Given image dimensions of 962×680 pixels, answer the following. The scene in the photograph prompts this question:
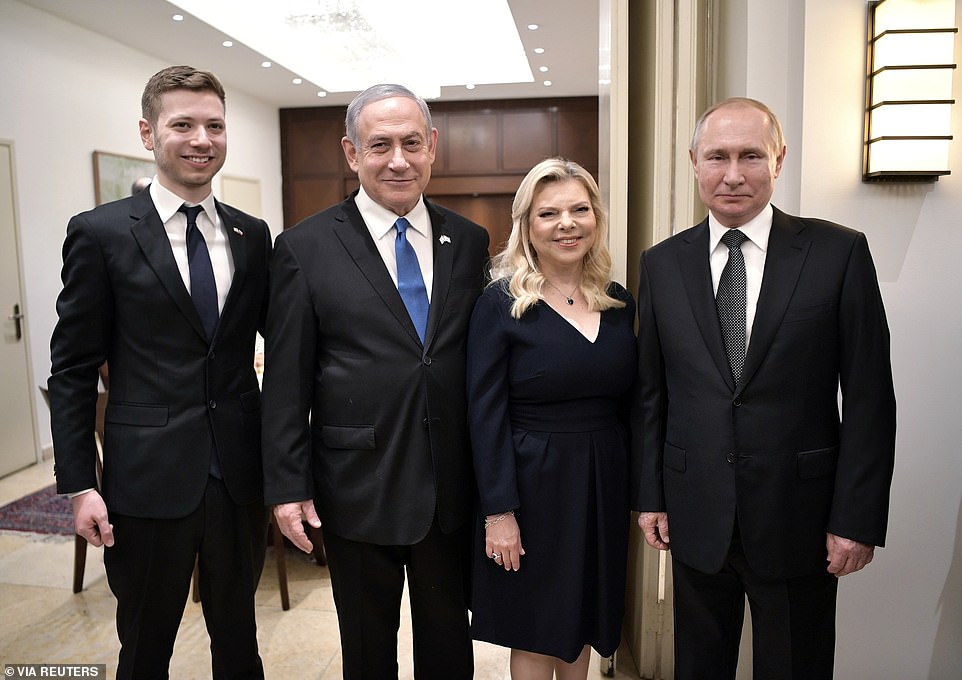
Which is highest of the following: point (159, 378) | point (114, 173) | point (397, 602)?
point (114, 173)

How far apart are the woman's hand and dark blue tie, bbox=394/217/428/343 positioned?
1.60 feet

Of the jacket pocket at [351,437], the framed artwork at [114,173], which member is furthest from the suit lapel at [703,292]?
the framed artwork at [114,173]

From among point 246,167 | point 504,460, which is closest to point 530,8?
point 246,167

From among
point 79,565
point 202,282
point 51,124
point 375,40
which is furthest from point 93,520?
point 375,40

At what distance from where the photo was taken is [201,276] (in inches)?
72.7

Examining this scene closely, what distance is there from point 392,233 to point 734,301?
34.0 inches

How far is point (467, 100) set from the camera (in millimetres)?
10055

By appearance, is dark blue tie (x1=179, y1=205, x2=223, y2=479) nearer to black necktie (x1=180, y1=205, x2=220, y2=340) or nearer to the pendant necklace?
black necktie (x1=180, y1=205, x2=220, y2=340)

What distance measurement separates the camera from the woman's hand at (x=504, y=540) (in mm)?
1842

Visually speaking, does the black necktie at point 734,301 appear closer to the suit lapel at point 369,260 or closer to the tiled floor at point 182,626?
the suit lapel at point 369,260

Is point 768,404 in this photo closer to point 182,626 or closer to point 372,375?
point 372,375

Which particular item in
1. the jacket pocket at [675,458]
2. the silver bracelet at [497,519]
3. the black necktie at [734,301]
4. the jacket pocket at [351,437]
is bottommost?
the silver bracelet at [497,519]

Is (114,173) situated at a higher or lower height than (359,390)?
higher

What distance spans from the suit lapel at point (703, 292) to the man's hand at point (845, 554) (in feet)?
1.34
